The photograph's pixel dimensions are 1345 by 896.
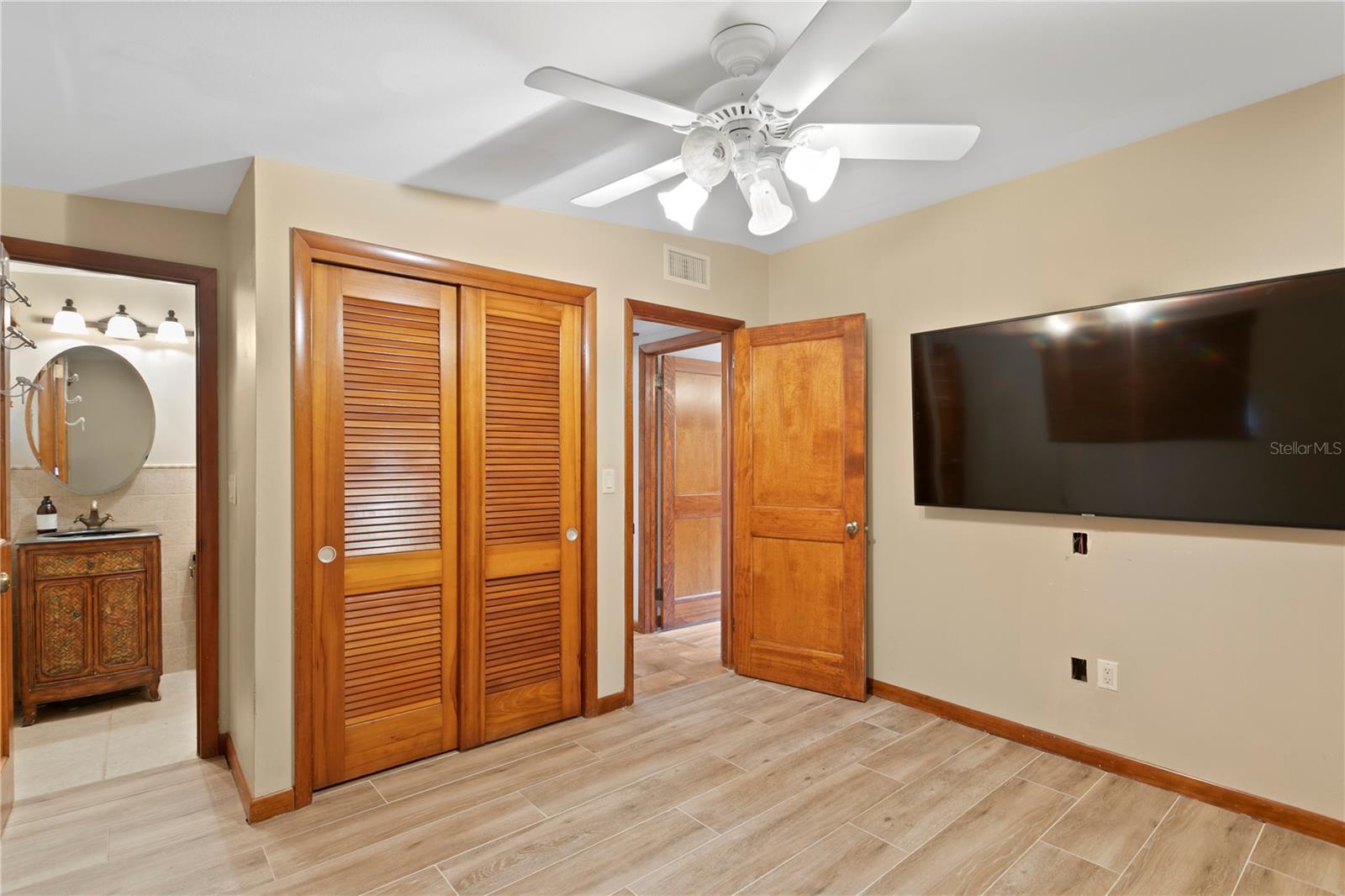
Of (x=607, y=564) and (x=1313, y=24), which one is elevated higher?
(x=1313, y=24)

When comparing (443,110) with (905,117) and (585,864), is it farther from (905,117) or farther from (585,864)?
(585,864)

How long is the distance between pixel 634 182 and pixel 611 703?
246 cm

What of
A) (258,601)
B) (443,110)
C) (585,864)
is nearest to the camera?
(585,864)

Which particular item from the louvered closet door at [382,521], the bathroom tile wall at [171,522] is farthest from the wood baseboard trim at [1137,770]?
the bathroom tile wall at [171,522]

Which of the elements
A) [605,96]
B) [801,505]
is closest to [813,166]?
[605,96]

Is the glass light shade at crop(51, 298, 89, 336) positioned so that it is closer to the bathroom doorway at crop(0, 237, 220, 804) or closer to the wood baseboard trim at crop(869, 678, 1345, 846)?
the bathroom doorway at crop(0, 237, 220, 804)

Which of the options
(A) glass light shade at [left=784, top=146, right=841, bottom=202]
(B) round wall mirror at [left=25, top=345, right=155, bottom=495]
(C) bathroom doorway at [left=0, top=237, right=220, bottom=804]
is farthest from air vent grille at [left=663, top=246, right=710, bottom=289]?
(B) round wall mirror at [left=25, top=345, right=155, bottom=495]

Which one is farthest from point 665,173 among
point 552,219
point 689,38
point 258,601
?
point 258,601

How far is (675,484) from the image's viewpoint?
503cm

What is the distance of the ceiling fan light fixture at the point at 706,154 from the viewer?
1.72 m

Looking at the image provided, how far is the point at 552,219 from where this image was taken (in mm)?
3232

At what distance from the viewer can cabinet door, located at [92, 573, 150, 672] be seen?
11.7 feet

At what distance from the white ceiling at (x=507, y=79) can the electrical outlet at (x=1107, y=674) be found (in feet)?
6.84

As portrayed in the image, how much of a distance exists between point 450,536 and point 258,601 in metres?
0.74
